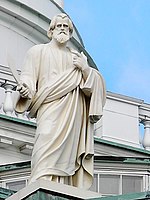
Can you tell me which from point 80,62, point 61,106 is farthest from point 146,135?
point 61,106

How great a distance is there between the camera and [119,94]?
18.3m

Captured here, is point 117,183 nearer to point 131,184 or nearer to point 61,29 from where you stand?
point 131,184

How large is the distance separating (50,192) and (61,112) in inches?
38.3

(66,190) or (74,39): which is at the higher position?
(74,39)

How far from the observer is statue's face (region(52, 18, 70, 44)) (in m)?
11.7

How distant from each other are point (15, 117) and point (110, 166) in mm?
1631

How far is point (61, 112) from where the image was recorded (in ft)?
36.8

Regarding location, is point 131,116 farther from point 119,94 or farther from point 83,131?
point 83,131

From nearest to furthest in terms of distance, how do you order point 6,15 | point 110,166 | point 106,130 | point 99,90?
point 99,90
point 110,166
point 106,130
point 6,15

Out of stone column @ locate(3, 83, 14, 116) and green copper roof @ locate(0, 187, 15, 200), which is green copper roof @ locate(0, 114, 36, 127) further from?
green copper roof @ locate(0, 187, 15, 200)

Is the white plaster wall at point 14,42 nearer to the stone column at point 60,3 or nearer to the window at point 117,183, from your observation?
the stone column at point 60,3

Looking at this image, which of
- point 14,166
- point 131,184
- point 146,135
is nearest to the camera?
point 14,166

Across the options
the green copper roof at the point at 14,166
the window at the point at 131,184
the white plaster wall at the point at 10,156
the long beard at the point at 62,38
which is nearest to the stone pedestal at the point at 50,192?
the long beard at the point at 62,38

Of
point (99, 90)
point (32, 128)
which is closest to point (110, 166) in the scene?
point (32, 128)
